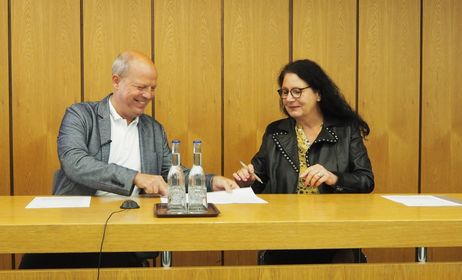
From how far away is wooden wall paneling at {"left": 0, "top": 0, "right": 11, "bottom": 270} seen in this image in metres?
3.72

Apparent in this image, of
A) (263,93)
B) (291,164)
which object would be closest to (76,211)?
(291,164)

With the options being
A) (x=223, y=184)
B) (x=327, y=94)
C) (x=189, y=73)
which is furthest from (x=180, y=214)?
(x=189, y=73)

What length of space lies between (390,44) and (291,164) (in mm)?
1654

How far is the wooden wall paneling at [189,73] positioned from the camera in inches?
152

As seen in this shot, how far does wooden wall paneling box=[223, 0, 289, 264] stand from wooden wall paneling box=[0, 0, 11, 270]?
1.54 meters

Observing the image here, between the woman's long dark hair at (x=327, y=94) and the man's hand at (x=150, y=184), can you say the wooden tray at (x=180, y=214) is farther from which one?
the woman's long dark hair at (x=327, y=94)

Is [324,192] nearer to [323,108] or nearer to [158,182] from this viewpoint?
[323,108]

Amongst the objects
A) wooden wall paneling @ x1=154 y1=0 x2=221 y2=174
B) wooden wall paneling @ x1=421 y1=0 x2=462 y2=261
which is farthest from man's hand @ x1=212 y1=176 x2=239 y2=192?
wooden wall paneling @ x1=421 y1=0 x2=462 y2=261

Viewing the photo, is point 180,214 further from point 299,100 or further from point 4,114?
point 4,114

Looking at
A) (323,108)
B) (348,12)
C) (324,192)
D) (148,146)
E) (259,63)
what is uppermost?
(348,12)

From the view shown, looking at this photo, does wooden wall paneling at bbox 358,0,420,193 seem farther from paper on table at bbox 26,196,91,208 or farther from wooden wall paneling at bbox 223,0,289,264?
paper on table at bbox 26,196,91,208

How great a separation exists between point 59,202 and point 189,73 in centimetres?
187

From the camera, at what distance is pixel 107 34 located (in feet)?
12.5

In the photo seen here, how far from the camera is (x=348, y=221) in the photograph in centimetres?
186
